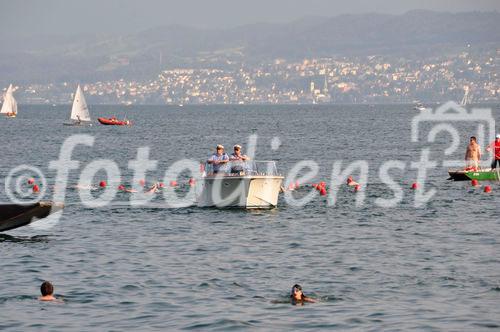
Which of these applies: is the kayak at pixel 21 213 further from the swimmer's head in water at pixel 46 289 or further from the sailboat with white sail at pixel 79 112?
the sailboat with white sail at pixel 79 112

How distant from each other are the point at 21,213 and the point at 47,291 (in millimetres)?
9085

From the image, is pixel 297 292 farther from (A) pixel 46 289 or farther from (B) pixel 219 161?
(B) pixel 219 161

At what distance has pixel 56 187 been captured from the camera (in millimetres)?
53062

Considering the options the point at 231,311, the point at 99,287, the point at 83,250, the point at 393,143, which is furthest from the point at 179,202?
the point at 393,143

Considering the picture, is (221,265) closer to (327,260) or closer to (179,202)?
(327,260)

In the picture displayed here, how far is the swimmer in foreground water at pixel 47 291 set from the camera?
81.4ft

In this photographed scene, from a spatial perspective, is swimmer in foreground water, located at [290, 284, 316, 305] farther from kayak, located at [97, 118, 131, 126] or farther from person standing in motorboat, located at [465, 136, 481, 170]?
kayak, located at [97, 118, 131, 126]

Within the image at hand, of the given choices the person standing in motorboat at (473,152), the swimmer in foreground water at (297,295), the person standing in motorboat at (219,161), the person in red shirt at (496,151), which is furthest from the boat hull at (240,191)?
the swimmer in foreground water at (297,295)

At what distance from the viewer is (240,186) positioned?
38.9 metres

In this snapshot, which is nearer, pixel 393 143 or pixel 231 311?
pixel 231 311

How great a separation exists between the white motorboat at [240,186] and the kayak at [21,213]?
6.98m

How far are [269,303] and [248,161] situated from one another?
14.7m

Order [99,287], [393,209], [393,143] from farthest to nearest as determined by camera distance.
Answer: [393,143] < [393,209] < [99,287]

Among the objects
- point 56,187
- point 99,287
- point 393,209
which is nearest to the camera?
point 99,287
